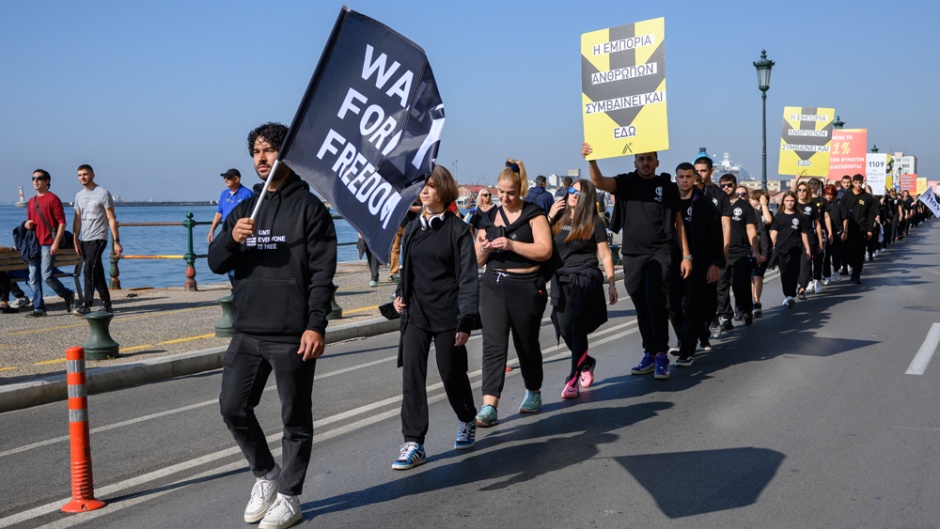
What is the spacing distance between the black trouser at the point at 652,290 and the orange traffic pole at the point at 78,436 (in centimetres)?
492

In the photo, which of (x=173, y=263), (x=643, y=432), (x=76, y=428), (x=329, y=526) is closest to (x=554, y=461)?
(x=643, y=432)

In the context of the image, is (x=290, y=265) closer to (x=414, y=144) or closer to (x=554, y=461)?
(x=414, y=144)

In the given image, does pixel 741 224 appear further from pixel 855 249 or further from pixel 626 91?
pixel 855 249

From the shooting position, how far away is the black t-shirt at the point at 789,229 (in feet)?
52.6

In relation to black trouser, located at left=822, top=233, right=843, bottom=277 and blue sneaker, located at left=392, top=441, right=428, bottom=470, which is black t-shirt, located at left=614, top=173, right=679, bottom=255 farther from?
black trouser, located at left=822, top=233, right=843, bottom=277

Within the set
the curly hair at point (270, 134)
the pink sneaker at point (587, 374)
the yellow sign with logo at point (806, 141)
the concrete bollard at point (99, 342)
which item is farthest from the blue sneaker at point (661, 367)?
the yellow sign with logo at point (806, 141)

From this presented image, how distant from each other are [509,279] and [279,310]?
265cm

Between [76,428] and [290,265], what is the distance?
5.17 ft

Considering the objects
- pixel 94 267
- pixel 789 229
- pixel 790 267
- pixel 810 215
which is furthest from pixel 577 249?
pixel 810 215

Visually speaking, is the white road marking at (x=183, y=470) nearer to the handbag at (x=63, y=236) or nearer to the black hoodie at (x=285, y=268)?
the black hoodie at (x=285, y=268)

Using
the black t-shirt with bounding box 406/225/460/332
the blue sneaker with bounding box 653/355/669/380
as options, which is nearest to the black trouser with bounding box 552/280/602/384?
the blue sneaker with bounding box 653/355/669/380

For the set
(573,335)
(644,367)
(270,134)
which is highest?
(270,134)

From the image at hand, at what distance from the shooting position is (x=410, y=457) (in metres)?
5.96

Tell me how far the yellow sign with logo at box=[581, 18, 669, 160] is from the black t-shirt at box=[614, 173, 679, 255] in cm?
62
